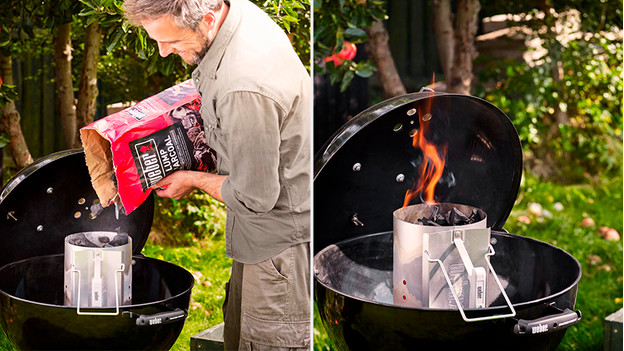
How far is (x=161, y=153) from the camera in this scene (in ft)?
4.33

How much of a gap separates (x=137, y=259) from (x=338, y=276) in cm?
48

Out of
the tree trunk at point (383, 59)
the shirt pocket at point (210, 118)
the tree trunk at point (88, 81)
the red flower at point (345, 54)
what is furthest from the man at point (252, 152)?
the tree trunk at point (383, 59)

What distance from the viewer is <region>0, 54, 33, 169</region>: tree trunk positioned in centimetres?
141

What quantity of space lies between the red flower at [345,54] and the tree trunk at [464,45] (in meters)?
0.29

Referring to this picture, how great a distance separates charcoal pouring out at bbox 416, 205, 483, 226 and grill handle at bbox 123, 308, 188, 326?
0.58 m

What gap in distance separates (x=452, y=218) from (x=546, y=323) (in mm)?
315

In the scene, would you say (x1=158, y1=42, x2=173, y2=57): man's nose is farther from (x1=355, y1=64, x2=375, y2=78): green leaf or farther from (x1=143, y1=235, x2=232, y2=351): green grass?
(x1=355, y1=64, x2=375, y2=78): green leaf

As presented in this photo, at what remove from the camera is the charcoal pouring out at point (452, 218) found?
59.7 inches

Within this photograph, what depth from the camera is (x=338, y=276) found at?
1.66 m

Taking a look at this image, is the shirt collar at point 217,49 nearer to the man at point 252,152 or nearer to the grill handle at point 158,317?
the man at point 252,152

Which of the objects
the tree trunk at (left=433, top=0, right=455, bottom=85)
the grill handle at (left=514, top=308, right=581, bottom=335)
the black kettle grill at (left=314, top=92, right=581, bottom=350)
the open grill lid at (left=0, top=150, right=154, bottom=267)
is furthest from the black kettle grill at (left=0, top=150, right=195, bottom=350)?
the tree trunk at (left=433, top=0, right=455, bottom=85)

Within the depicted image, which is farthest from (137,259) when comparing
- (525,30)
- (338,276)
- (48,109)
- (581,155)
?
(581,155)

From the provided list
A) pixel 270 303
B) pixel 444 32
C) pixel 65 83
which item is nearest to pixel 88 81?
pixel 65 83

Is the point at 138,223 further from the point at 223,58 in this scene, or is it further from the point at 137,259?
the point at 223,58
